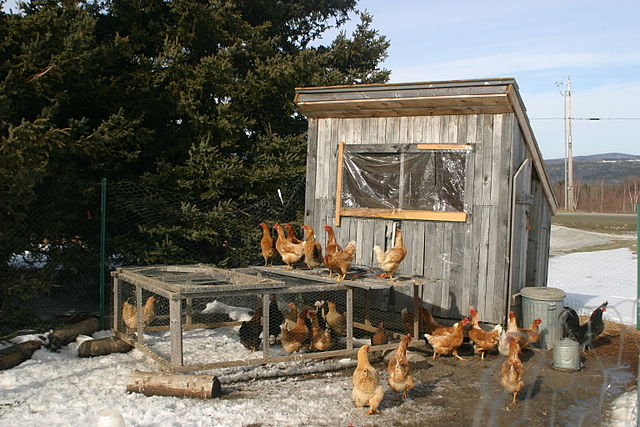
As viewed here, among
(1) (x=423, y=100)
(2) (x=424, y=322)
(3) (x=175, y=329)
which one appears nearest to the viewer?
(3) (x=175, y=329)

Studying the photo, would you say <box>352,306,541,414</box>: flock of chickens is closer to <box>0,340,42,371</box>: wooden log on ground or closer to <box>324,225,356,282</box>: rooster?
<box>324,225,356,282</box>: rooster

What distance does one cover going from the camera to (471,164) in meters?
7.69

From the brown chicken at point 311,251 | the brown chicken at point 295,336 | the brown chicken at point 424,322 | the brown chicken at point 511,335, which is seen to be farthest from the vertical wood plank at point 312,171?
the brown chicken at point 511,335

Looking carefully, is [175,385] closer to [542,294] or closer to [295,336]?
[295,336]

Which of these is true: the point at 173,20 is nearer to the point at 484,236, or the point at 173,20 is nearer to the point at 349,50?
the point at 349,50

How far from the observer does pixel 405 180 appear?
26.8 feet

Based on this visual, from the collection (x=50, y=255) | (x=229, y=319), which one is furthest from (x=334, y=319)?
(x=50, y=255)

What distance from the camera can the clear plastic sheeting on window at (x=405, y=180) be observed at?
7.83 metres

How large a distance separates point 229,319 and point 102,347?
2201 mm

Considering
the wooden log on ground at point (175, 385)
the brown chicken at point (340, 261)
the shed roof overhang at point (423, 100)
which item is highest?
the shed roof overhang at point (423, 100)

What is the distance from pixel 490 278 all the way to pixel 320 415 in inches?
138

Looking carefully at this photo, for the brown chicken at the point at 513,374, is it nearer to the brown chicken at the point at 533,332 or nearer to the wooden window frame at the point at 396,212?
the brown chicken at the point at 533,332

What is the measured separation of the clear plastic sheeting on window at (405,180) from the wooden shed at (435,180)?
14 mm

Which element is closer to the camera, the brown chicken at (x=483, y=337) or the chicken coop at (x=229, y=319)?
the chicken coop at (x=229, y=319)
